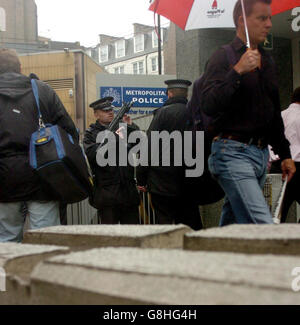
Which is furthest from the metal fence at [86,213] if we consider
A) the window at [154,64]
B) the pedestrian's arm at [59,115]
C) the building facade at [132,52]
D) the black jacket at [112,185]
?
the window at [154,64]

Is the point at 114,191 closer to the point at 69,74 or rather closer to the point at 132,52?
the point at 69,74

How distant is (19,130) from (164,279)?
3.03m

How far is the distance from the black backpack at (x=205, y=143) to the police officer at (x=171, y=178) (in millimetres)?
148

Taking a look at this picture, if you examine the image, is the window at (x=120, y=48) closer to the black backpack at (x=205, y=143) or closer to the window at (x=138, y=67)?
the window at (x=138, y=67)

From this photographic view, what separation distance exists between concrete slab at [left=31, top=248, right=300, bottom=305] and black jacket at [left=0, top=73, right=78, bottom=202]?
8.75 feet

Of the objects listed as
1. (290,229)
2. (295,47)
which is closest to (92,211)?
(295,47)

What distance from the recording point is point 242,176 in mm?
2932

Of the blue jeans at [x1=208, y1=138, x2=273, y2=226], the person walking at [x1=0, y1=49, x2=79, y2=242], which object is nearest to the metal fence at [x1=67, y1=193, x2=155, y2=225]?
the person walking at [x1=0, y1=49, x2=79, y2=242]

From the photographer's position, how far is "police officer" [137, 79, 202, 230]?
504 centimetres

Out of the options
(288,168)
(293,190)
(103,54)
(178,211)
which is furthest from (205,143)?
(103,54)

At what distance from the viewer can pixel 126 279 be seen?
2.62ft

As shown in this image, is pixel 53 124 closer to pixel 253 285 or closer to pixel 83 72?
pixel 253 285

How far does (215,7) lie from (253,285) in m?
4.18

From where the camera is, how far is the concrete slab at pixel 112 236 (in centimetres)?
123
